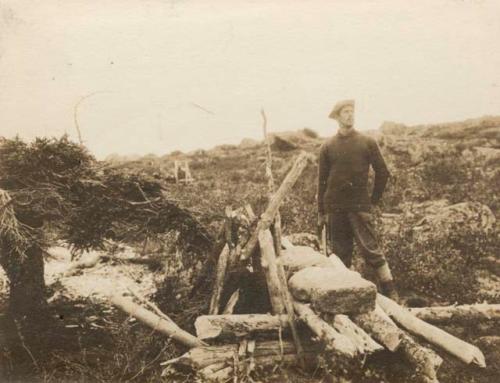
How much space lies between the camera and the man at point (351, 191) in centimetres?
555

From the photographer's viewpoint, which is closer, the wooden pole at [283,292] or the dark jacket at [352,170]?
the wooden pole at [283,292]

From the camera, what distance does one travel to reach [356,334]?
378 centimetres

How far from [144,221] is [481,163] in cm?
958

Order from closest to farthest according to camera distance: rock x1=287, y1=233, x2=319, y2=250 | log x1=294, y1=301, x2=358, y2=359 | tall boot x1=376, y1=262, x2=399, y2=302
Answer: log x1=294, y1=301, x2=358, y2=359, tall boot x1=376, y1=262, x2=399, y2=302, rock x1=287, y1=233, x2=319, y2=250

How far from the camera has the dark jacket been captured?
568 centimetres

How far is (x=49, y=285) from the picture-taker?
6078mm

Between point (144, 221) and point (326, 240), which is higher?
point (144, 221)

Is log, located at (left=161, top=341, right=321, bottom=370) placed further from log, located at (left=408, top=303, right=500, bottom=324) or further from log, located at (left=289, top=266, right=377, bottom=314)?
log, located at (left=408, top=303, right=500, bottom=324)

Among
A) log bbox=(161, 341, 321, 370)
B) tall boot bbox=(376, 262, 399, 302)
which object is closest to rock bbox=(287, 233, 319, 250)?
tall boot bbox=(376, 262, 399, 302)

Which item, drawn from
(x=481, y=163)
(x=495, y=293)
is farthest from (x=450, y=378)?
(x=481, y=163)

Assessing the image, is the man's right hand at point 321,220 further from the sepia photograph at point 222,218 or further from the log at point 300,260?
the log at point 300,260

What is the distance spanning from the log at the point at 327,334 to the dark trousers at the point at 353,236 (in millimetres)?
Answer: 1602

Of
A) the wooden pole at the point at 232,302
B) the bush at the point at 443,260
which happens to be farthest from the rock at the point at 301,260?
the bush at the point at 443,260

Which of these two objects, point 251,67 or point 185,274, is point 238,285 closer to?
point 185,274
